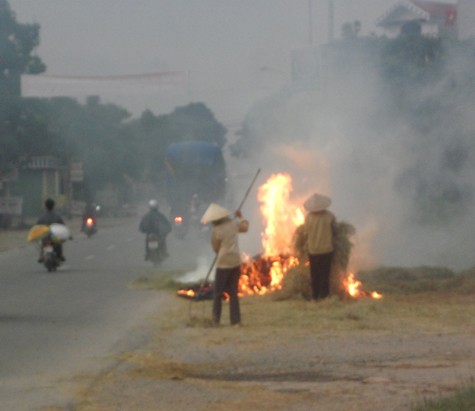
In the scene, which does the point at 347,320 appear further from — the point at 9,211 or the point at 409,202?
the point at 9,211

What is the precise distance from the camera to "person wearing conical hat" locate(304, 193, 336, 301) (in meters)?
17.0

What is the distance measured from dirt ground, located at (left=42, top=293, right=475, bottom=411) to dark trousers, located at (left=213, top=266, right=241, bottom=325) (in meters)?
0.18

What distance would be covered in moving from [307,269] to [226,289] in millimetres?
2576

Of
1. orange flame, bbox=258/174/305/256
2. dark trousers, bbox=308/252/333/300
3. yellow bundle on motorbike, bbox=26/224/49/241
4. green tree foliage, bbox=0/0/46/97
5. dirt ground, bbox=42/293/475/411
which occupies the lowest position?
dirt ground, bbox=42/293/475/411

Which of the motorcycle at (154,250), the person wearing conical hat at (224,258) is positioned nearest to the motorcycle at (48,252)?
the motorcycle at (154,250)

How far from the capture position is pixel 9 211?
60.2 meters

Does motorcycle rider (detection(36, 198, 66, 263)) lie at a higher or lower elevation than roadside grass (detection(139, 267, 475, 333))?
higher

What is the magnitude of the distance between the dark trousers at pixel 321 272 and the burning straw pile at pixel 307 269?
0.40 feet

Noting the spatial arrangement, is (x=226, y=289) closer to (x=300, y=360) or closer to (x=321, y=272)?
(x=321, y=272)

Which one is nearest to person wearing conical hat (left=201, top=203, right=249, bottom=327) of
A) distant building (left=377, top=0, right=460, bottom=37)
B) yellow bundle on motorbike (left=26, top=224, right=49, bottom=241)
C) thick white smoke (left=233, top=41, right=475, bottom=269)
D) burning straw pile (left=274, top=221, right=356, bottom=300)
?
burning straw pile (left=274, top=221, right=356, bottom=300)

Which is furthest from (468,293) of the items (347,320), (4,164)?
(4,164)

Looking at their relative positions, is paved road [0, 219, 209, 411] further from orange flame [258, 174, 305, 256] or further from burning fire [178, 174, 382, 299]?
orange flame [258, 174, 305, 256]

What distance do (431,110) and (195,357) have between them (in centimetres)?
1373

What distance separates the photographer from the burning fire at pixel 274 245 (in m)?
18.7
